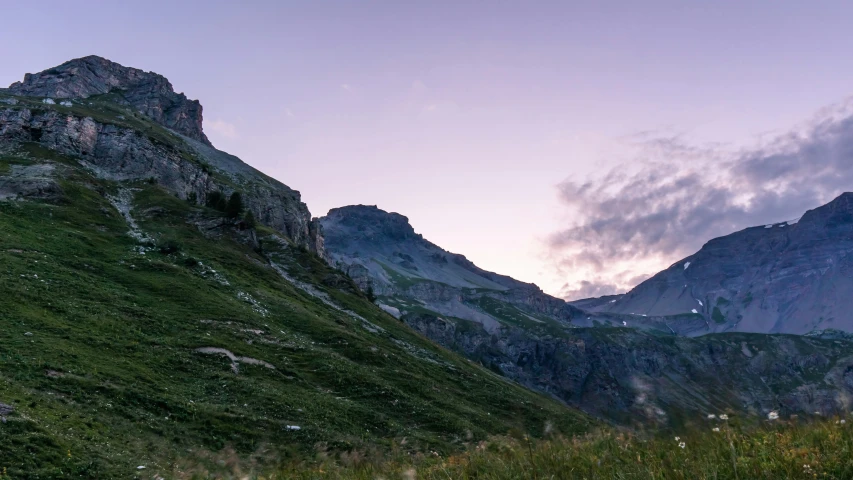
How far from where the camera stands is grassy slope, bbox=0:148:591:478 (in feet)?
78.0

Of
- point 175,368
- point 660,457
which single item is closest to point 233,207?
point 175,368

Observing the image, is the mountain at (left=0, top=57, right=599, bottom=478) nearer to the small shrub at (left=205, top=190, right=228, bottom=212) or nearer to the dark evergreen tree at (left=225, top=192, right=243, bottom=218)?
the dark evergreen tree at (left=225, top=192, right=243, bottom=218)

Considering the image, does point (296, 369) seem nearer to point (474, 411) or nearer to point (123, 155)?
point (474, 411)

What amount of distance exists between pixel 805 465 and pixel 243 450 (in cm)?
2906

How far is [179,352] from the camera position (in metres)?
43.9

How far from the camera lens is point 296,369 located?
51344 mm

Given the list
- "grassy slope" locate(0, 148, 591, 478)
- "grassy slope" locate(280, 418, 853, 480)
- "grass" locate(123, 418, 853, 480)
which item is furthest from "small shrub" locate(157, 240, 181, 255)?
"grassy slope" locate(280, 418, 853, 480)

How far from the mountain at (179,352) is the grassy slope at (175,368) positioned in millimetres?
184

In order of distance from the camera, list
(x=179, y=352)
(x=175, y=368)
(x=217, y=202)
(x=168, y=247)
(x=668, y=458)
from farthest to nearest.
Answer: (x=217, y=202) < (x=168, y=247) < (x=179, y=352) < (x=175, y=368) < (x=668, y=458)

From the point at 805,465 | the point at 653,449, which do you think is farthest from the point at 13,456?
the point at 805,465

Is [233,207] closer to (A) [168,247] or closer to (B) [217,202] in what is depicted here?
(B) [217,202]

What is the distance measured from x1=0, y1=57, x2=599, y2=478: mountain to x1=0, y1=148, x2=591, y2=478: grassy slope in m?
0.18

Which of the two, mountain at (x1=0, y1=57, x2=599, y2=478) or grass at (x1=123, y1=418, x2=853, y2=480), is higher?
grass at (x1=123, y1=418, x2=853, y2=480)

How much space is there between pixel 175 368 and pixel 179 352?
3863mm
